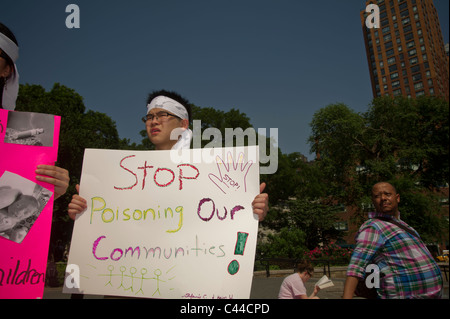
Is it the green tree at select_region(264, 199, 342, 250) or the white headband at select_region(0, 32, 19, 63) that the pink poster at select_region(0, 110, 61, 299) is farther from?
the green tree at select_region(264, 199, 342, 250)

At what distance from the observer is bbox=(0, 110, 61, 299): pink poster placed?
1.73 m

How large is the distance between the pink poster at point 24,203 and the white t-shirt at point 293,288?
4041 mm

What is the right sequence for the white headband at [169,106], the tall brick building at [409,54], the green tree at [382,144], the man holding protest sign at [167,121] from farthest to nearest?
the tall brick building at [409,54]
the green tree at [382,144]
the white headband at [169,106]
the man holding protest sign at [167,121]

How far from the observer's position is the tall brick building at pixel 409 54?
8175 cm

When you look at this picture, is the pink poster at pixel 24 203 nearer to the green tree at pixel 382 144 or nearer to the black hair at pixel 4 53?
the black hair at pixel 4 53

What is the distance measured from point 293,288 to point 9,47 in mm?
4774

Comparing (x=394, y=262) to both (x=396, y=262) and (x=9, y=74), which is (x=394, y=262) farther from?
(x=9, y=74)

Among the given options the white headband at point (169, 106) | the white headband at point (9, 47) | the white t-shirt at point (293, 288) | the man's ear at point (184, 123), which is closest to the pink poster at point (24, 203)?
the white headband at point (9, 47)

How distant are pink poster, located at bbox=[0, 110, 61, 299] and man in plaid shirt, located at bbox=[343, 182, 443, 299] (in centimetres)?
218

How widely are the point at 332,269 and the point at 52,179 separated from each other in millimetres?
→ 16664

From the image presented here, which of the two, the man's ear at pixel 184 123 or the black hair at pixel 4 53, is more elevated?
the black hair at pixel 4 53

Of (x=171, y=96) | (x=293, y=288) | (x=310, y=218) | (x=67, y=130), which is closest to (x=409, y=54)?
(x=310, y=218)
